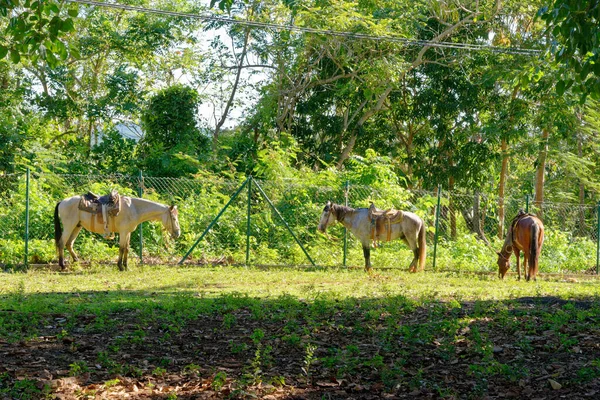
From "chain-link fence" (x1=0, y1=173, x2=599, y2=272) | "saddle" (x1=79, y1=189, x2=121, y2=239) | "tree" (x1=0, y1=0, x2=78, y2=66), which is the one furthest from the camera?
"chain-link fence" (x1=0, y1=173, x2=599, y2=272)

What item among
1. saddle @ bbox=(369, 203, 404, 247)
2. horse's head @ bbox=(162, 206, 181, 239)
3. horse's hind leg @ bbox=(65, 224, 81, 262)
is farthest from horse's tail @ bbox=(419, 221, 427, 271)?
horse's hind leg @ bbox=(65, 224, 81, 262)

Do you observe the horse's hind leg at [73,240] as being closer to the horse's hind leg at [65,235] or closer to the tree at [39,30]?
the horse's hind leg at [65,235]

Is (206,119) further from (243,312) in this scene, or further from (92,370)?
(92,370)

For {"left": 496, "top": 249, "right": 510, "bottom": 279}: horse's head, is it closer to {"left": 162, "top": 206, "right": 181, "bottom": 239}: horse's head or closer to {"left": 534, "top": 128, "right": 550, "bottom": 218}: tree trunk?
{"left": 162, "top": 206, "right": 181, "bottom": 239}: horse's head

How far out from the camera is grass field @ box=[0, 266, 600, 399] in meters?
6.82

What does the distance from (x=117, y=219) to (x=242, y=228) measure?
3.71m

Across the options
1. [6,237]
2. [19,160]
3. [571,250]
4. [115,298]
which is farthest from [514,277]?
[19,160]

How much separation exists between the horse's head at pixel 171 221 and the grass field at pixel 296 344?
4.25 metres

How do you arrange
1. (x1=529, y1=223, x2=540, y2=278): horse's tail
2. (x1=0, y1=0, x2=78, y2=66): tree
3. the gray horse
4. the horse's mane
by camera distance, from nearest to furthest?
1. (x1=0, y1=0, x2=78, y2=66): tree
2. (x1=529, y1=223, x2=540, y2=278): horse's tail
3. the gray horse
4. the horse's mane

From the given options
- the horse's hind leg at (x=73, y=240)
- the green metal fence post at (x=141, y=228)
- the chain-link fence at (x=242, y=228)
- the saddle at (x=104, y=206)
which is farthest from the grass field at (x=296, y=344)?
the chain-link fence at (x=242, y=228)

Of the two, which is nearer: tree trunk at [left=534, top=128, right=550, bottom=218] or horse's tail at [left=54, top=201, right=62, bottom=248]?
horse's tail at [left=54, top=201, right=62, bottom=248]

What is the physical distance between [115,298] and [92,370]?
172 inches

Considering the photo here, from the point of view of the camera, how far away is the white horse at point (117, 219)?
1641 centimetres

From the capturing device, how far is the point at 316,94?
27219 mm
